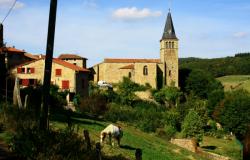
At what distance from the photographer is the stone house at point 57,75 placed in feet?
213

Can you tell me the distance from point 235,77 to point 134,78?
56.2m

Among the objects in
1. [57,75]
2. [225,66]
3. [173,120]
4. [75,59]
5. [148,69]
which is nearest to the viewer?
[173,120]

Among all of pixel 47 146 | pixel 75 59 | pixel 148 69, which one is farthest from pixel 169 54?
pixel 47 146

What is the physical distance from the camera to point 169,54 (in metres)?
97.6

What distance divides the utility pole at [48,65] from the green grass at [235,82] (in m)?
109

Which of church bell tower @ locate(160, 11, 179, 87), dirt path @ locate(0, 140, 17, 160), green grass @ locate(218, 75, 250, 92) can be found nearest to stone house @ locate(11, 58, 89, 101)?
church bell tower @ locate(160, 11, 179, 87)

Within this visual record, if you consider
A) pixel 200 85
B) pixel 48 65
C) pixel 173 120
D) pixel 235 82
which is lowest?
pixel 173 120

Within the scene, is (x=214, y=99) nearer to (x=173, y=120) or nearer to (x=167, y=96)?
(x=167, y=96)

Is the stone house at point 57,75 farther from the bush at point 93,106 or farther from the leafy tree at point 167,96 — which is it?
the leafy tree at point 167,96

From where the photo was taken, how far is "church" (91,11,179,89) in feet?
295

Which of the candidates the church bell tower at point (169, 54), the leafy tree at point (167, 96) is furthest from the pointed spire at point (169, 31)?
the leafy tree at point (167, 96)

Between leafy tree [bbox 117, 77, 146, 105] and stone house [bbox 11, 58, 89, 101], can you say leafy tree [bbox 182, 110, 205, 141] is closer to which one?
stone house [bbox 11, 58, 89, 101]

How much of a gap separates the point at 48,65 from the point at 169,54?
282 feet

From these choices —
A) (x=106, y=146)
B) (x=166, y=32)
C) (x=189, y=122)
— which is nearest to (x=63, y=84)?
(x=189, y=122)
